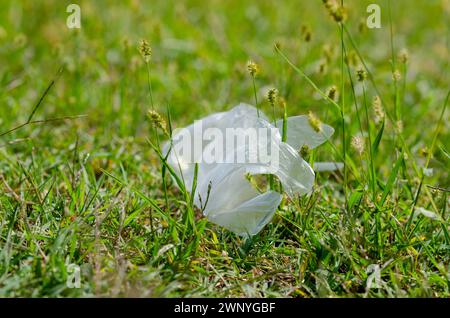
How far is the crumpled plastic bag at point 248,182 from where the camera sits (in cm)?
174

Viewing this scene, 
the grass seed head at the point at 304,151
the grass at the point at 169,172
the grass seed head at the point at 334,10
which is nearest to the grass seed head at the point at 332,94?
the grass at the point at 169,172

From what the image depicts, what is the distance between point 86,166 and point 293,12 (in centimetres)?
218

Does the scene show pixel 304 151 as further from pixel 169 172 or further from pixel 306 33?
pixel 306 33

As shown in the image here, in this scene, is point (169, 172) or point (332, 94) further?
point (169, 172)

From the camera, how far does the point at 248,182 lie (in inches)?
72.6

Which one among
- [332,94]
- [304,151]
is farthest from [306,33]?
[304,151]

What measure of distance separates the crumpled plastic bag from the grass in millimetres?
53

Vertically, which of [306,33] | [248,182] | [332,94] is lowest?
[248,182]

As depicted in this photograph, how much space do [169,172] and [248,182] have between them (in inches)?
11.5

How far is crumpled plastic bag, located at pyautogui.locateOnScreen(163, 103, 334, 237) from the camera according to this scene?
5.72 feet

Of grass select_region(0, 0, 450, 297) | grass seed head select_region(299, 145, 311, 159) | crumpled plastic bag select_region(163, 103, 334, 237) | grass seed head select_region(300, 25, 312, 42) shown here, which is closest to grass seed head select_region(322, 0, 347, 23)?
grass select_region(0, 0, 450, 297)

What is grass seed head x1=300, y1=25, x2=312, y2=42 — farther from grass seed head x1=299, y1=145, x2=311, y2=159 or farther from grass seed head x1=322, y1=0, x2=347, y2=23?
grass seed head x1=322, y1=0, x2=347, y2=23

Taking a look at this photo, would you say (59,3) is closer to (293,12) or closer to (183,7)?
(183,7)
